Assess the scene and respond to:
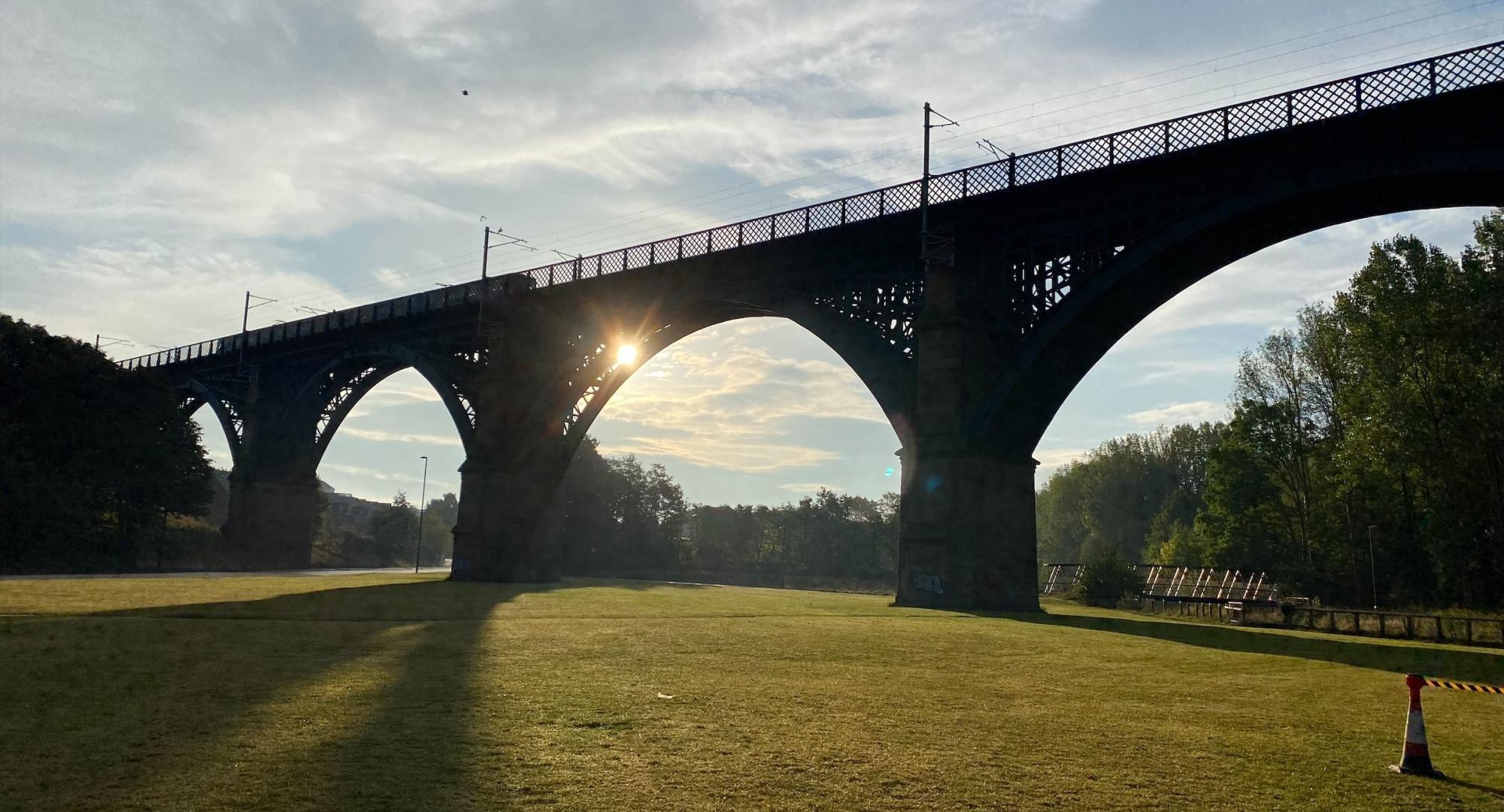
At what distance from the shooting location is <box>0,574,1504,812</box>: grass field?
6832mm

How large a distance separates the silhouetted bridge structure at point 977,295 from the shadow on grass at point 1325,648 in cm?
553

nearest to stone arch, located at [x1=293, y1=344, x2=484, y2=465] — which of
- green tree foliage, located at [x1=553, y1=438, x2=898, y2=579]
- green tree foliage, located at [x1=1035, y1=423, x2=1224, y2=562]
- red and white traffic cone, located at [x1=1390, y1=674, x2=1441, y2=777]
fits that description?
green tree foliage, located at [x1=553, y1=438, x2=898, y2=579]

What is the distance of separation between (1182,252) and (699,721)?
22.8m

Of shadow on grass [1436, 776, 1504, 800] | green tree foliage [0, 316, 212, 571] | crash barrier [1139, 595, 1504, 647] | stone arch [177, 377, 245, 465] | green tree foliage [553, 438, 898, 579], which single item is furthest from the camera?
green tree foliage [553, 438, 898, 579]

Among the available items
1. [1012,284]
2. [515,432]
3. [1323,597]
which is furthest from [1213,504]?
[515,432]

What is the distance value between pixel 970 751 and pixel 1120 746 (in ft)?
4.77

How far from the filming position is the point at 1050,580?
5659 centimetres

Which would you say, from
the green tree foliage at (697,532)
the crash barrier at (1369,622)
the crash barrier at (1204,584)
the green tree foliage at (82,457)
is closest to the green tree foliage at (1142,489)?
the green tree foliage at (697,532)

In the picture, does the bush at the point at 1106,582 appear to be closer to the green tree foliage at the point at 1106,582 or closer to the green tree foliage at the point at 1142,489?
the green tree foliage at the point at 1106,582

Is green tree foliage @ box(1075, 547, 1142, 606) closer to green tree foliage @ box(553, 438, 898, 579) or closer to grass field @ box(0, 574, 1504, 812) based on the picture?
grass field @ box(0, 574, 1504, 812)

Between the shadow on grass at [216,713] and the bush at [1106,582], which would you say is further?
the bush at [1106,582]

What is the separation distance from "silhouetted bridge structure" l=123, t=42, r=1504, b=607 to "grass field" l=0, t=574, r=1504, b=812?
1153 cm

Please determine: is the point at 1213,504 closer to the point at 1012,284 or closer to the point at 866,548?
the point at 1012,284

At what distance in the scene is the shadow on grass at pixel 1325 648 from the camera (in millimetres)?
15641
